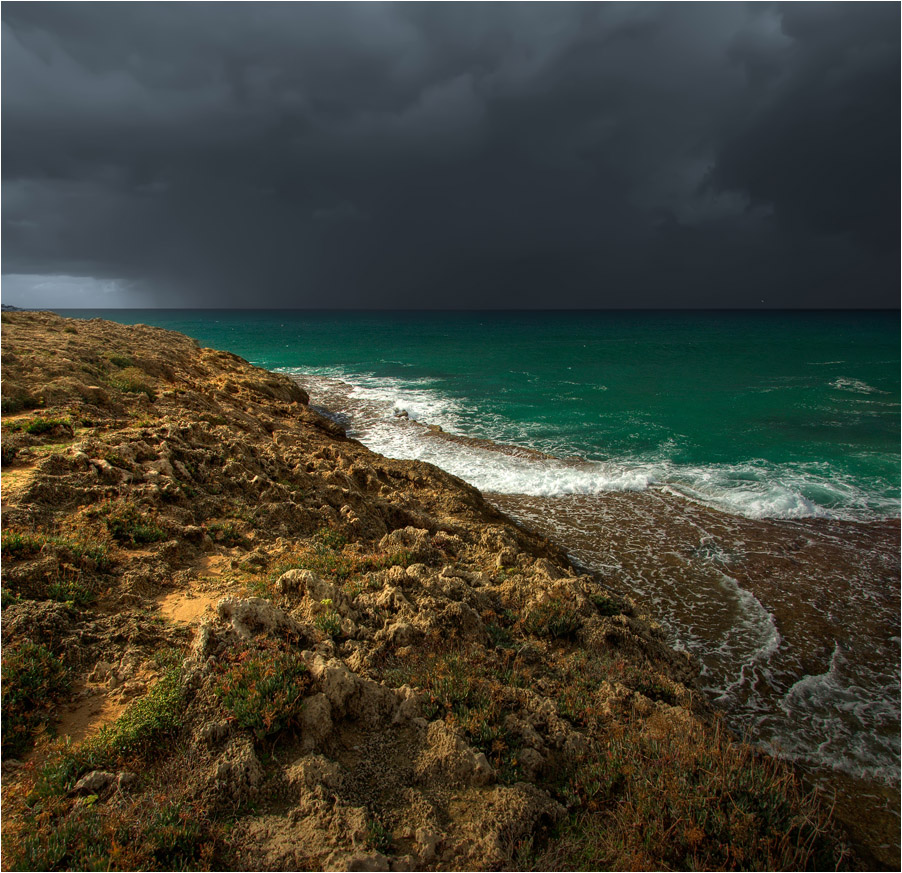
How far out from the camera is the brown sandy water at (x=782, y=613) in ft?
26.6

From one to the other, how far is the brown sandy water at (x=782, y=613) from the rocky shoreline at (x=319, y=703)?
1641 millimetres

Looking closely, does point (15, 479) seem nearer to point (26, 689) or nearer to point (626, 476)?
point (26, 689)

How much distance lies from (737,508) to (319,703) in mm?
17353

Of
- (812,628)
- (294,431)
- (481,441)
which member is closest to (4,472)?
(294,431)

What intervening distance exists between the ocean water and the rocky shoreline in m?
2.33

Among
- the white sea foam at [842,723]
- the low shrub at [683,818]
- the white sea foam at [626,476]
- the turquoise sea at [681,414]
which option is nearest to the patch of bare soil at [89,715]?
the low shrub at [683,818]

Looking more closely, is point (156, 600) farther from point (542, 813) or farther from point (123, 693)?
point (542, 813)

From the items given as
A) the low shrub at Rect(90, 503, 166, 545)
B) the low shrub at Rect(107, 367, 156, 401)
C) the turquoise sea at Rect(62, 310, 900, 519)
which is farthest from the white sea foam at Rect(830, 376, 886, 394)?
the low shrub at Rect(90, 503, 166, 545)

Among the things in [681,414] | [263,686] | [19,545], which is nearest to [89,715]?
[263,686]

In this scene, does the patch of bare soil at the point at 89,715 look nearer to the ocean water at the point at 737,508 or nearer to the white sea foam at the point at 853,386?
the ocean water at the point at 737,508

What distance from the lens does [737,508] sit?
18109 mm

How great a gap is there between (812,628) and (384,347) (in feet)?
251

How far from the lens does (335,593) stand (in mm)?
7336

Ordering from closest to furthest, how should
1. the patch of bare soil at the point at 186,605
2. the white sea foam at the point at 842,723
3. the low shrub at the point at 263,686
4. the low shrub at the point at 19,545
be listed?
the low shrub at the point at 263,686
the patch of bare soil at the point at 186,605
the low shrub at the point at 19,545
the white sea foam at the point at 842,723
